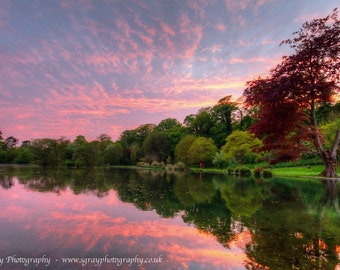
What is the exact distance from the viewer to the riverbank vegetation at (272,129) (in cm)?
1917

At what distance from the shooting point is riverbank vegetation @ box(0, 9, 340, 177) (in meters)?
19.2

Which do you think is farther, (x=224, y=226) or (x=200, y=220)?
(x=200, y=220)

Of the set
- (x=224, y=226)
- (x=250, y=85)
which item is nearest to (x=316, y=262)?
(x=224, y=226)

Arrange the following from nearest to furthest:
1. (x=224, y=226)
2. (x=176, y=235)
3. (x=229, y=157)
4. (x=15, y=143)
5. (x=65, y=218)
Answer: (x=176, y=235) < (x=224, y=226) < (x=65, y=218) < (x=229, y=157) < (x=15, y=143)

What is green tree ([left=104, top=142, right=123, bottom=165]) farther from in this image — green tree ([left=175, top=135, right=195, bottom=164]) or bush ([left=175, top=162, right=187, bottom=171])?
bush ([left=175, top=162, right=187, bottom=171])

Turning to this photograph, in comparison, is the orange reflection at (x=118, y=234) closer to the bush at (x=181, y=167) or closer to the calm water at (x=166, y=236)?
the calm water at (x=166, y=236)

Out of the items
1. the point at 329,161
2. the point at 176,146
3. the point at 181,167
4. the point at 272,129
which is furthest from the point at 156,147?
the point at 272,129

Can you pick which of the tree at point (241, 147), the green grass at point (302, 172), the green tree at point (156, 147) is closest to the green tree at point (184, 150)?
the tree at point (241, 147)

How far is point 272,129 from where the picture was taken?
763 inches

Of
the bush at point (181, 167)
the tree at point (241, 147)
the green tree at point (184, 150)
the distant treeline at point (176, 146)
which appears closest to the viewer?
the tree at point (241, 147)

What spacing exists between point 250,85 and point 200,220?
49.1 feet

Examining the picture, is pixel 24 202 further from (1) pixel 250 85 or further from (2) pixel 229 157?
(2) pixel 229 157

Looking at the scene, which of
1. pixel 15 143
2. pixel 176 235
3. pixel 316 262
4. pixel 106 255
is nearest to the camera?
pixel 316 262

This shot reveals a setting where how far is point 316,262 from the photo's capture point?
5004 mm
